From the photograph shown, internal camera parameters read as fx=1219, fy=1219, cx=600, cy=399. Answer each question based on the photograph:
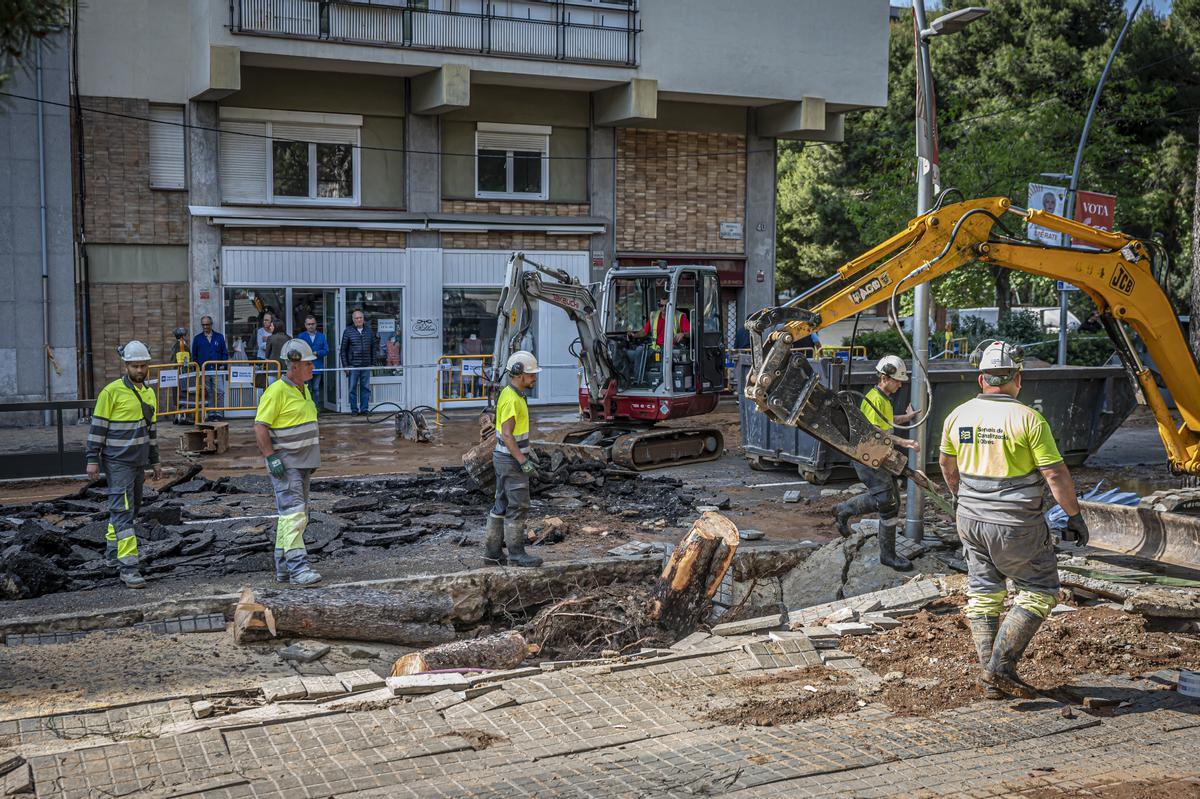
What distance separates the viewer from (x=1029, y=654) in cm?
784

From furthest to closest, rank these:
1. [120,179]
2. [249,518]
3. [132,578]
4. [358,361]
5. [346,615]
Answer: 1. [358,361]
2. [120,179]
3. [249,518]
4. [132,578]
5. [346,615]

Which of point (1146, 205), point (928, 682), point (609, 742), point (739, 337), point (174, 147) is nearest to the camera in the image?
point (609, 742)

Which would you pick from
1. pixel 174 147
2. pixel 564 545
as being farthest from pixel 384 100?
pixel 564 545

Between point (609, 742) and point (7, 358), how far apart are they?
18717 millimetres

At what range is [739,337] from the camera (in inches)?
1060

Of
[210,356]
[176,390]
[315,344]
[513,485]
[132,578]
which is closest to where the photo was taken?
[132,578]

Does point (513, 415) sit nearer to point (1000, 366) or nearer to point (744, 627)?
point (744, 627)

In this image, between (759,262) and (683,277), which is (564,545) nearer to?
(683,277)

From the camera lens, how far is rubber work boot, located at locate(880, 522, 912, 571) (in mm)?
10680

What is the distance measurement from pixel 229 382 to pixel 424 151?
20.8 feet

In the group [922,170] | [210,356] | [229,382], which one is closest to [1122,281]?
[922,170]

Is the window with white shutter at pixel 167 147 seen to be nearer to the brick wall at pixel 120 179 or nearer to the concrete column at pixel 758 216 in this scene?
the brick wall at pixel 120 179

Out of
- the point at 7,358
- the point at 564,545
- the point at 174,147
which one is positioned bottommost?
the point at 564,545

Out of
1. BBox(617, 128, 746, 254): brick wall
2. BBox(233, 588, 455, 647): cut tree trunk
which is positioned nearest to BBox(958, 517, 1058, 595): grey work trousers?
BBox(233, 588, 455, 647): cut tree trunk
